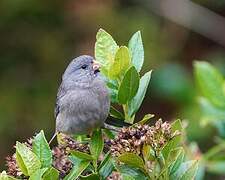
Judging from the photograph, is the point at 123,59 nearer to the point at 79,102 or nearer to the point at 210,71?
the point at 79,102

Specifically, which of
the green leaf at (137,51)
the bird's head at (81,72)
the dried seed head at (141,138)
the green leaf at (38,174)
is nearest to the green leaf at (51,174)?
the green leaf at (38,174)

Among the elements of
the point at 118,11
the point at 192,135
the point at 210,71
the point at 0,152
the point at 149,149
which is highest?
the point at 118,11

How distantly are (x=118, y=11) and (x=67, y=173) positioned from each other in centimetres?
459

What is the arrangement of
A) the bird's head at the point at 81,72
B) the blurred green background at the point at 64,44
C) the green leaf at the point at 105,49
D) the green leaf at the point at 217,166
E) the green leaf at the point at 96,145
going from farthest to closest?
the blurred green background at the point at 64,44 < the green leaf at the point at 217,166 < the bird's head at the point at 81,72 < the green leaf at the point at 105,49 < the green leaf at the point at 96,145

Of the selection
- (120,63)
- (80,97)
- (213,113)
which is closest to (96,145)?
(120,63)

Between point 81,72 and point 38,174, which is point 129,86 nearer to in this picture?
point 38,174

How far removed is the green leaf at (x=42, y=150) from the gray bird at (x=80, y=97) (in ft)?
1.63

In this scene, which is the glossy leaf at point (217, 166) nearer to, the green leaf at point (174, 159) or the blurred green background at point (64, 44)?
the green leaf at point (174, 159)

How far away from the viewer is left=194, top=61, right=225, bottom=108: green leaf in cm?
259

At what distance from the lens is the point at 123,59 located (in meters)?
1.75

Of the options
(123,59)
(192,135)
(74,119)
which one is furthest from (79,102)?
(192,135)

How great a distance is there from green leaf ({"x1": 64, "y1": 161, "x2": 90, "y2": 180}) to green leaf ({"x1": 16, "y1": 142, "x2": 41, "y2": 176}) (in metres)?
0.08

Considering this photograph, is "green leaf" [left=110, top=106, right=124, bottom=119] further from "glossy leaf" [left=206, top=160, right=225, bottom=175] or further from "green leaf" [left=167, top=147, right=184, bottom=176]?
"glossy leaf" [left=206, top=160, right=225, bottom=175]

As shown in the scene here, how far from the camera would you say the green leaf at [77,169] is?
158 centimetres
